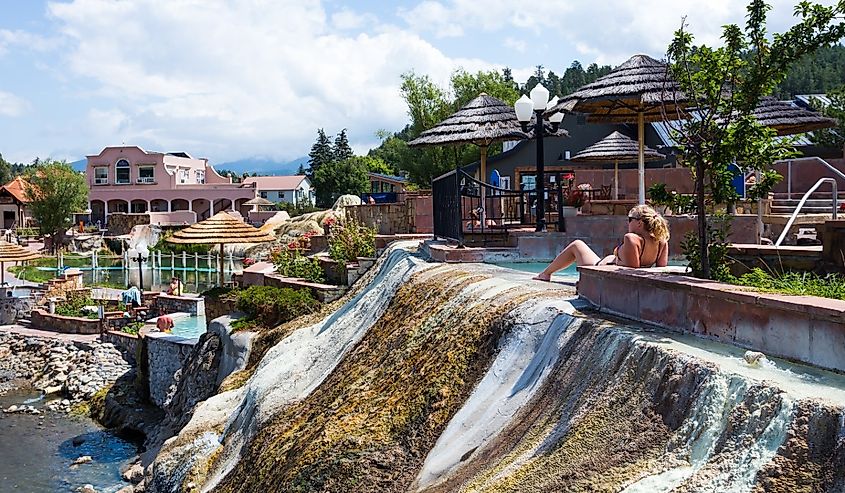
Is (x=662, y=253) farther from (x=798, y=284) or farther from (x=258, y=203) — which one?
(x=258, y=203)

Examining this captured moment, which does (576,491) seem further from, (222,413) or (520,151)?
(520,151)

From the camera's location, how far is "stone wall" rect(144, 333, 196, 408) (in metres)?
19.0

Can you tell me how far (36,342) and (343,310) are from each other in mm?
20521

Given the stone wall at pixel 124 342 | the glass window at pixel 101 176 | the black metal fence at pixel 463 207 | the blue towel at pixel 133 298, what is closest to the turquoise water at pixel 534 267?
the black metal fence at pixel 463 207

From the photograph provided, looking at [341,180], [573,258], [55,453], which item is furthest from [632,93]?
[341,180]

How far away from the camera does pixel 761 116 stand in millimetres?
14773

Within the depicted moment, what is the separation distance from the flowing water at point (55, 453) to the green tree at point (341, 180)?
177 ft

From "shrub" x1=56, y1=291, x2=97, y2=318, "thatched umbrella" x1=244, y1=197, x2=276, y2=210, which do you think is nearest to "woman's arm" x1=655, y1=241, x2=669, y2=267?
"shrub" x1=56, y1=291, x2=97, y2=318

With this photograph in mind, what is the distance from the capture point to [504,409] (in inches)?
261

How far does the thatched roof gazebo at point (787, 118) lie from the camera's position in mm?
14516

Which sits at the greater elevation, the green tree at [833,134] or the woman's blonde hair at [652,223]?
the green tree at [833,134]

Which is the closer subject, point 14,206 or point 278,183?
point 14,206

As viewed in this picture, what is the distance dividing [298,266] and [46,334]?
1700 cm

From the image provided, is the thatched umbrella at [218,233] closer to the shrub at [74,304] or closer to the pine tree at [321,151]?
the shrub at [74,304]
